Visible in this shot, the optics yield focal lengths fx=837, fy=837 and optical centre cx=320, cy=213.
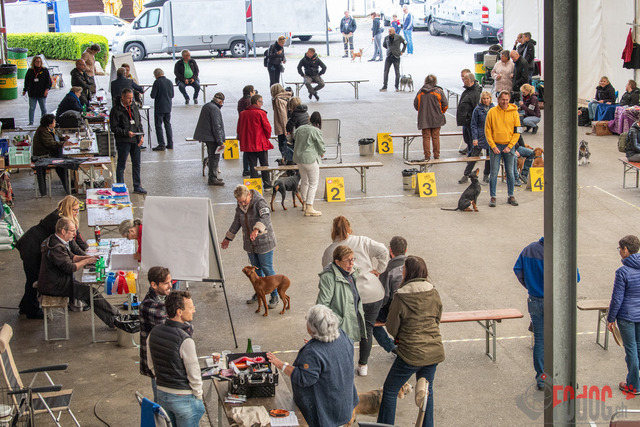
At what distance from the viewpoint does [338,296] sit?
6.78 metres

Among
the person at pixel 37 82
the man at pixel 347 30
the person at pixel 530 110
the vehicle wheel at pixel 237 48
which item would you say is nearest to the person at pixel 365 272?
the person at pixel 530 110

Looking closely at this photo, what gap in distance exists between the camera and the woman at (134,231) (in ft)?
28.2

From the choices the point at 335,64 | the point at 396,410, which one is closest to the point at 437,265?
the point at 396,410

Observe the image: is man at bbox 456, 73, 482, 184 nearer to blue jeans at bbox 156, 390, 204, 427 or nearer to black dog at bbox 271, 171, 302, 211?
black dog at bbox 271, 171, 302, 211

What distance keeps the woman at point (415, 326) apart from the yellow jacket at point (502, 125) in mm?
6303

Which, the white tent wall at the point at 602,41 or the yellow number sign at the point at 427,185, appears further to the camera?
the white tent wall at the point at 602,41

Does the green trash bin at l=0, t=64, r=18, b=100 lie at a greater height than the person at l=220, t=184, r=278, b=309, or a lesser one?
greater

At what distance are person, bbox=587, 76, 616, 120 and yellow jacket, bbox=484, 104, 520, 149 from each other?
22.4 feet

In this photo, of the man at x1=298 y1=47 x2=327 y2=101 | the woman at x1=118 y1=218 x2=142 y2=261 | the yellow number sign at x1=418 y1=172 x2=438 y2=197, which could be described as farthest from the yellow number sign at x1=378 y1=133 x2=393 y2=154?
the woman at x1=118 y1=218 x2=142 y2=261

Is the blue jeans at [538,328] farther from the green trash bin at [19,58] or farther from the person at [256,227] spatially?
the green trash bin at [19,58]

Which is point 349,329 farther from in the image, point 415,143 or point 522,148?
point 415,143

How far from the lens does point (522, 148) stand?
1394cm

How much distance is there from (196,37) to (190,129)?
43.1 feet

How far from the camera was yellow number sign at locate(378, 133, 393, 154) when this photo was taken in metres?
16.4
